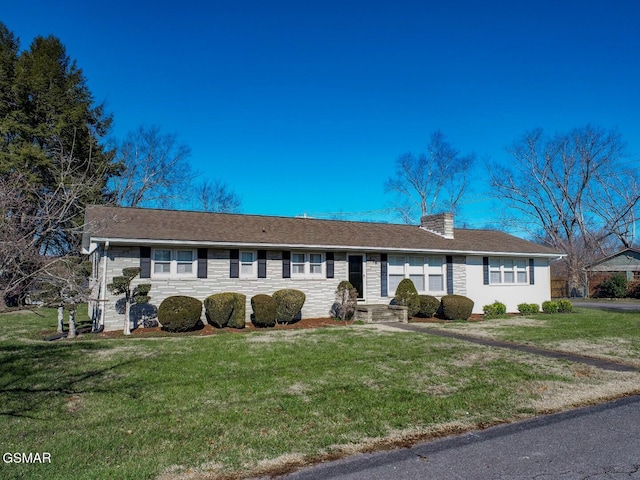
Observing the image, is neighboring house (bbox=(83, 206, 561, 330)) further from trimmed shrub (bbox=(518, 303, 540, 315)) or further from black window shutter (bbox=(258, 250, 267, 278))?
trimmed shrub (bbox=(518, 303, 540, 315))

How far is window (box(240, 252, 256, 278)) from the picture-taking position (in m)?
15.0

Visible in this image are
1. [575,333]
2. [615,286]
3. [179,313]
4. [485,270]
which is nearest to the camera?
[575,333]

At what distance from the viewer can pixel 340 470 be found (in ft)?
13.1

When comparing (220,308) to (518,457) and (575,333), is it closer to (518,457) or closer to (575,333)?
(575,333)

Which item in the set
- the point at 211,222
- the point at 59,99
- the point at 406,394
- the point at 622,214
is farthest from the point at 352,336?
the point at 622,214

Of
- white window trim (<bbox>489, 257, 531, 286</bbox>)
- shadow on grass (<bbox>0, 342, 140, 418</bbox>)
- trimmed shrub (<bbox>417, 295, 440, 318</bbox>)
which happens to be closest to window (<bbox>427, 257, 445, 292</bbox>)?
trimmed shrub (<bbox>417, 295, 440, 318</bbox>)

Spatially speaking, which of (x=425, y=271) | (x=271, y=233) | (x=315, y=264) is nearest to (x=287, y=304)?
(x=315, y=264)

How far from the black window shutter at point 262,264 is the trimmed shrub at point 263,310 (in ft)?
3.28

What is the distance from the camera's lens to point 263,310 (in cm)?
1402

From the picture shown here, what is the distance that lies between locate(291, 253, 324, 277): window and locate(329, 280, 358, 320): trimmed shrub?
37.5 inches

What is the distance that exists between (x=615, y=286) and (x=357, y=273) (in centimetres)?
2506

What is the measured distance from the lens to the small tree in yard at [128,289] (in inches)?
485

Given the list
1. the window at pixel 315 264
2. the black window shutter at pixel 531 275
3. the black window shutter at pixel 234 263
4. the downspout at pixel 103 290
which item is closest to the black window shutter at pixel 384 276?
the window at pixel 315 264

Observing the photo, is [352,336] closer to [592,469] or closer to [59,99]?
[592,469]
